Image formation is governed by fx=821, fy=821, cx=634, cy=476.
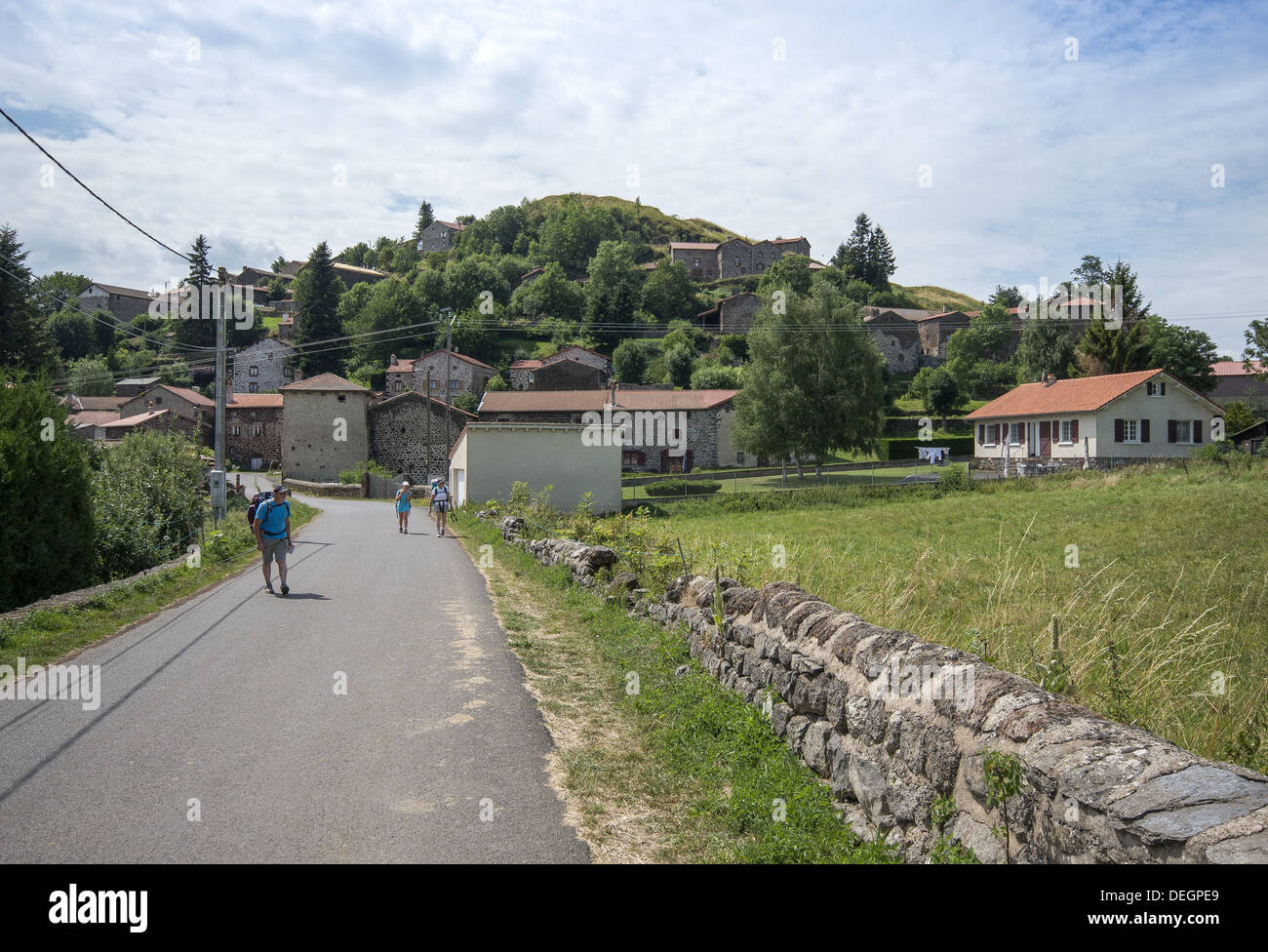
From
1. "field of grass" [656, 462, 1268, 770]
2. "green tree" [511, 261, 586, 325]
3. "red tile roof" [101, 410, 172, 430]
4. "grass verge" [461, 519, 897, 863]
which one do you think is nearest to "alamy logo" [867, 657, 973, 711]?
"grass verge" [461, 519, 897, 863]

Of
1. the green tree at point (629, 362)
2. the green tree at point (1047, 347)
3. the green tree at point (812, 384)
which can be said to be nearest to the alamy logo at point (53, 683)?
the green tree at point (812, 384)

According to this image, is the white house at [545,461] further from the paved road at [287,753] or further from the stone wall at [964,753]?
the stone wall at [964,753]

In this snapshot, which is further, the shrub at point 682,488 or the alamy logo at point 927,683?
the shrub at point 682,488

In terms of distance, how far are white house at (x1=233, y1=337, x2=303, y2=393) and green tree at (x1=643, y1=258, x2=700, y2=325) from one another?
46033 mm

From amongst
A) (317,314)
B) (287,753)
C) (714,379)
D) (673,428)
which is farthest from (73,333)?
(287,753)

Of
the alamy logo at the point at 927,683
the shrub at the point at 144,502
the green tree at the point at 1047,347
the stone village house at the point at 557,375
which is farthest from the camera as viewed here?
the stone village house at the point at 557,375

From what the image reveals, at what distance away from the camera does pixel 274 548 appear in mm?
14352

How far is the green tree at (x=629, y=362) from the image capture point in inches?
3615

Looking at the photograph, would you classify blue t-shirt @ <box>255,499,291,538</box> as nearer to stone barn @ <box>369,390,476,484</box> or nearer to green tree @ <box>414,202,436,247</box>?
stone barn @ <box>369,390,476,484</box>

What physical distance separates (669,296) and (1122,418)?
75.4 m

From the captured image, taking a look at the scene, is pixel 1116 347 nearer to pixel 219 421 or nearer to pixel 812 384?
pixel 812 384

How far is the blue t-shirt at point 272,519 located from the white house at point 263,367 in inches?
3456

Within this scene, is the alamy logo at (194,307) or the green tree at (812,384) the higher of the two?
the alamy logo at (194,307)

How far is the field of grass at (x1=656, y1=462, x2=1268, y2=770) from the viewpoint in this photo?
215 inches
